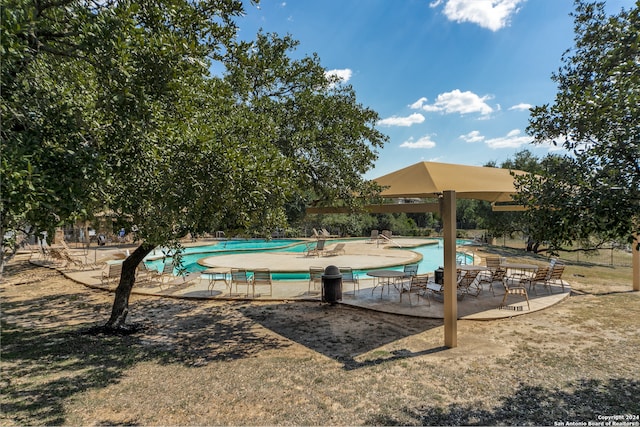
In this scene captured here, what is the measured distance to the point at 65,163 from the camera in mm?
3414

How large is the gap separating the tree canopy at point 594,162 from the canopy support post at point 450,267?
5.91ft

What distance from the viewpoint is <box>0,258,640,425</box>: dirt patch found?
4418mm

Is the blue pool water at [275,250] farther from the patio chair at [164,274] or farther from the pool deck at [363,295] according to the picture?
the pool deck at [363,295]

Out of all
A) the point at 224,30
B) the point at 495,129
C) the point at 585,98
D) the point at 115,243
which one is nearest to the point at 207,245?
the point at 115,243

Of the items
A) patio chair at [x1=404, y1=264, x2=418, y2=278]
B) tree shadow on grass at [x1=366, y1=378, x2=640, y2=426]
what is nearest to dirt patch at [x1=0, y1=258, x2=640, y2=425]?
tree shadow on grass at [x1=366, y1=378, x2=640, y2=426]

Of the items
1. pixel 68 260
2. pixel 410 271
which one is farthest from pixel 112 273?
pixel 410 271

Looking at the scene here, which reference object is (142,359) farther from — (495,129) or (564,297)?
(495,129)

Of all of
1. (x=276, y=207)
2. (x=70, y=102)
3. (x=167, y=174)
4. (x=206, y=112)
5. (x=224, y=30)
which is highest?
(x=224, y=30)

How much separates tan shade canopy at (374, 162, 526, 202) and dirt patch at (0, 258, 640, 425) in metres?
3.20

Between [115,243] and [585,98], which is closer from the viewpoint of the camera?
[585,98]

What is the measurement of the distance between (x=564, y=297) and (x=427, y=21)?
11.0 m

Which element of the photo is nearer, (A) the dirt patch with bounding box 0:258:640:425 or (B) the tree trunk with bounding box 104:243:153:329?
(A) the dirt patch with bounding box 0:258:640:425

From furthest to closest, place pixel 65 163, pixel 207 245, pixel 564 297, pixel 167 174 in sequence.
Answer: pixel 207 245 < pixel 564 297 < pixel 167 174 < pixel 65 163

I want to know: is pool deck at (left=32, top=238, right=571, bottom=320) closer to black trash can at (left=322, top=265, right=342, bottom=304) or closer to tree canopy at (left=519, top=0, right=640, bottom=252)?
black trash can at (left=322, top=265, right=342, bottom=304)
